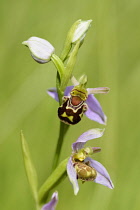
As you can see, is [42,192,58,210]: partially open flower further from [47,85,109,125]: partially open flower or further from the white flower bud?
the white flower bud

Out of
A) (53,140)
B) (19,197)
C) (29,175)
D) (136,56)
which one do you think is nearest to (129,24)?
(136,56)

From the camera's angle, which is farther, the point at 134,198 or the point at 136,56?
the point at 136,56

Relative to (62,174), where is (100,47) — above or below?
above

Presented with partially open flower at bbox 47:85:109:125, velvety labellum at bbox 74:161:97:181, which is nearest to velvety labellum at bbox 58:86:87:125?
partially open flower at bbox 47:85:109:125

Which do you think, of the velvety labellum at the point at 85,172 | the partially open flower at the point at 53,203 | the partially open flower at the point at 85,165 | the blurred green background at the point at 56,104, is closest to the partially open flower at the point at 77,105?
the partially open flower at the point at 85,165

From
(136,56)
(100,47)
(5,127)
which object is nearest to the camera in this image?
(5,127)

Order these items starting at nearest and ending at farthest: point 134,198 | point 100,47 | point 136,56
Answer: point 134,198 < point 100,47 < point 136,56

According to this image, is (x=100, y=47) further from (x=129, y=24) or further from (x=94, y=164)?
(x=94, y=164)

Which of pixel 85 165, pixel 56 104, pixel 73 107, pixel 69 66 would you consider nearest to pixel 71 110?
pixel 73 107
